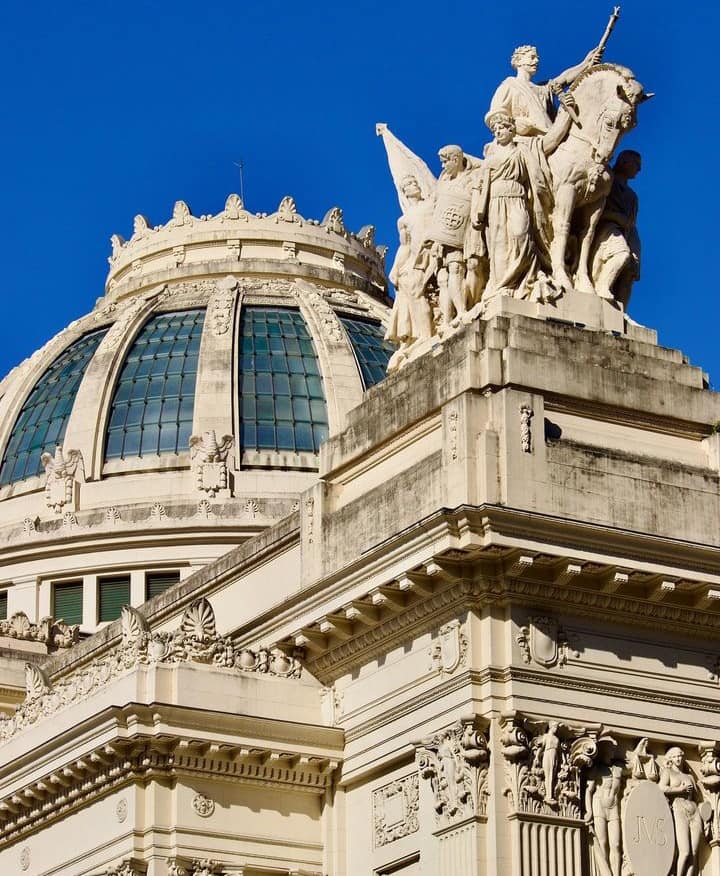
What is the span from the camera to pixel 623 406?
37938 mm

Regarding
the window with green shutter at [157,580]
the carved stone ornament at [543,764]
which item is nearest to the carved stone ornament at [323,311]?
the window with green shutter at [157,580]

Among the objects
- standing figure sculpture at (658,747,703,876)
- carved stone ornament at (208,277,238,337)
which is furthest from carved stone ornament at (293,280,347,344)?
standing figure sculpture at (658,747,703,876)

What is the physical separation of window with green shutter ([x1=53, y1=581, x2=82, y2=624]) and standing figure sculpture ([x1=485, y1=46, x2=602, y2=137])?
27646mm

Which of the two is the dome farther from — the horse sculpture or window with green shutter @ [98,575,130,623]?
the horse sculpture

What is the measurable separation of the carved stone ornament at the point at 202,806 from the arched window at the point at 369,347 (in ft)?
106

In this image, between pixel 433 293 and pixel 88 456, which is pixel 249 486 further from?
pixel 433 293

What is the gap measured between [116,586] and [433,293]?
86.2 feet

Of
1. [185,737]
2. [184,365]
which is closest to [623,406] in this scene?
[185,737]

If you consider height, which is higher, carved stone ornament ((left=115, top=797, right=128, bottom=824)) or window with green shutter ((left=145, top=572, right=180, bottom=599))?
window with green shutter ((left=145, top=572, right=180, bottom=599))

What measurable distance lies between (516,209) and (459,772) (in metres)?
10.0

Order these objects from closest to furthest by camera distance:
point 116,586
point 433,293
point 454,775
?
point 454,775 → point 433,293 → point 116,586

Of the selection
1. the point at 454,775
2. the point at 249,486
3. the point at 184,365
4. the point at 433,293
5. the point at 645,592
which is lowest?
the point at 454,775

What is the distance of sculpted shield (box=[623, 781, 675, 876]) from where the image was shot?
3553 centimetres

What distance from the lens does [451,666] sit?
35750 millimetres
